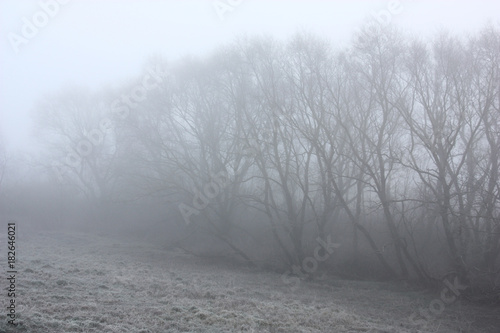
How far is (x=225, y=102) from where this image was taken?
980 inches

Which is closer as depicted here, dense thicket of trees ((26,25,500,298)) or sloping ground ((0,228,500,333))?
sloping ground ((0,228,500,333))

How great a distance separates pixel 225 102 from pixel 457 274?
46.6 feet

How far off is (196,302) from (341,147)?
10847mm

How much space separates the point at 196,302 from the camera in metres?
11.6

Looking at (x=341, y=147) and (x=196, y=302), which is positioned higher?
(x=341, y=147)

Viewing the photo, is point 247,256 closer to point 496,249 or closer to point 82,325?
point 496,249

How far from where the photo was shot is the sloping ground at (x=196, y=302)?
8.95 metres

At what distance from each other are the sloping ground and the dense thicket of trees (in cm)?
263

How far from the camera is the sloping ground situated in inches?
352

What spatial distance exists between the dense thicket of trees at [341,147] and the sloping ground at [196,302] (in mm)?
2626

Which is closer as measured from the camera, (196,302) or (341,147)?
(196,302)

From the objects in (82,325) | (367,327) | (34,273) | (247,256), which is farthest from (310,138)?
(82,325)

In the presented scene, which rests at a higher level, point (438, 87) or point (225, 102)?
point (225, 102)

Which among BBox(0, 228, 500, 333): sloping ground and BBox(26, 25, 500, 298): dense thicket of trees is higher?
BBox(26, 25, 500, 298): dense thicket of trees
